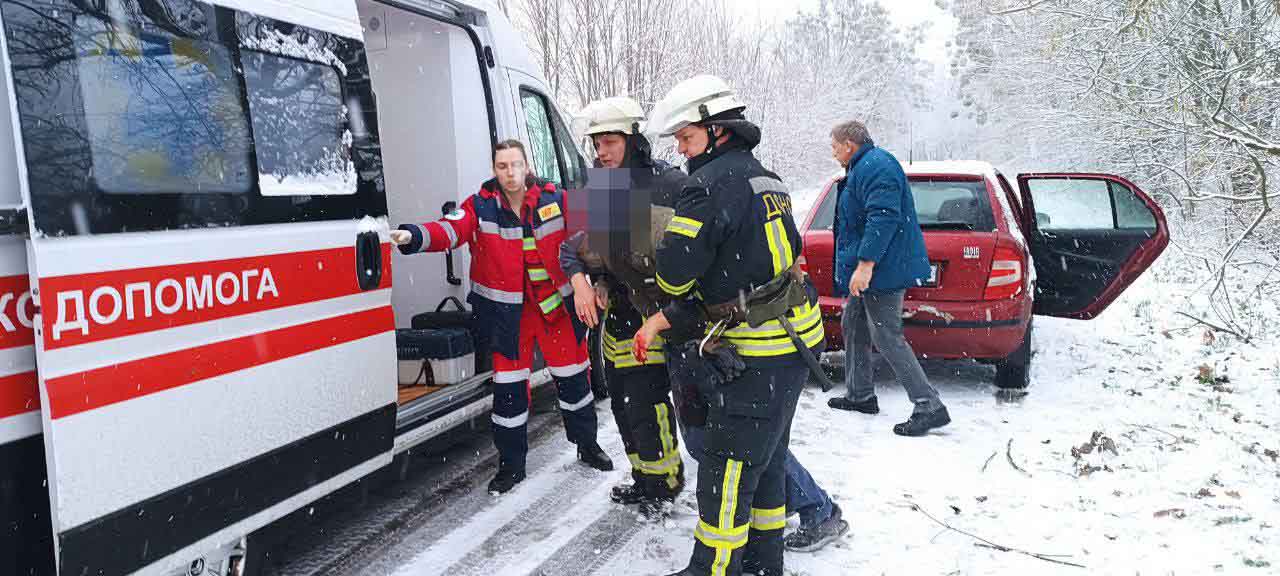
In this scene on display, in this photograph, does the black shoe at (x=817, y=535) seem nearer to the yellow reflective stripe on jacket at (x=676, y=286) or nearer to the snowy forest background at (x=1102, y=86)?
the yellow reflective stripe on jacket at (x=676, y=286)

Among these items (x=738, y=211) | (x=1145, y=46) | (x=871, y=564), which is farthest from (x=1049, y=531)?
(x=1145, y=46)

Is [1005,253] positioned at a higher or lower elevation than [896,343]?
higher

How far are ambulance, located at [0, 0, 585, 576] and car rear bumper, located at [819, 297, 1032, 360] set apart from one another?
3090 millimetres

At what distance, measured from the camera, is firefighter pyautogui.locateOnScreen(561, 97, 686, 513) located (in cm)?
352

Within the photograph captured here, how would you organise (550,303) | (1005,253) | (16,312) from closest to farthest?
1. (16,312)
2. (550,303)
3. (1005,253)

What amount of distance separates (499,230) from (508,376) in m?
0.68

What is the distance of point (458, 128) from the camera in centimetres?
496

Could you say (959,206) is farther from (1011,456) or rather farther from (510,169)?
(510,169)

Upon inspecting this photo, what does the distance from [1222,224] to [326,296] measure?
33.8 feet

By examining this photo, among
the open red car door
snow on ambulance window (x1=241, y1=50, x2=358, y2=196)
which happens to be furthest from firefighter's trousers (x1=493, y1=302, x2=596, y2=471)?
the open red car door

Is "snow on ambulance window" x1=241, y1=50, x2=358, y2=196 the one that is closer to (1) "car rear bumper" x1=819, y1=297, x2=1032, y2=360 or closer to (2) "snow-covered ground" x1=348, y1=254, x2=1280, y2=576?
(2) "snow-covered ground" x1=348, y1=254, x2=1280, y2=576

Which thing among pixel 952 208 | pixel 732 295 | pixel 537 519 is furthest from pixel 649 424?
pixel 952 208

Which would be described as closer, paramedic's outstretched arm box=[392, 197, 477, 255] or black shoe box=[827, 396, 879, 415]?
paramedic's outstretched arm box=[392, 197, 477, 255]

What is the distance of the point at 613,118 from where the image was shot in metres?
3.70
